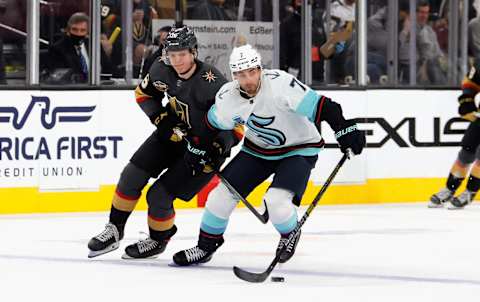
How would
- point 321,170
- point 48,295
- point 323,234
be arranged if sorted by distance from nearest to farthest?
point 48,295 < point 323,234 < point 321,170

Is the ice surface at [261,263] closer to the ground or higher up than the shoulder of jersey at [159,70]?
closer to the ground

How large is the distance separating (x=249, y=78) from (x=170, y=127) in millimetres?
584

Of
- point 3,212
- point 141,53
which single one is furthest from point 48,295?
point 141,53

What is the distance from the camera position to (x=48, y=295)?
4535 millimetres

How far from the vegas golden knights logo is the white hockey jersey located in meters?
0.21

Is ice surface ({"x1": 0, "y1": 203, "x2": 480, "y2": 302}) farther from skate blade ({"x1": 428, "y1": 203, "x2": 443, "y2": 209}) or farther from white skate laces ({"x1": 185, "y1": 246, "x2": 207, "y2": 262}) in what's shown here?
skate blade ({"x1": 428, "y1": 203, "x2": 443, "y2": 209})

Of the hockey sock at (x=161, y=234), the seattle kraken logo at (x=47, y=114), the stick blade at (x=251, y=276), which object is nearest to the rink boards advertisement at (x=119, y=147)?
the seattle kraken logo at (x=47, y=114)

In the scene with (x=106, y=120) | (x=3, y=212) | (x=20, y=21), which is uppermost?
→ (x=20, y=21)

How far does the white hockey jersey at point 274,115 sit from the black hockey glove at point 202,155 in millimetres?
105

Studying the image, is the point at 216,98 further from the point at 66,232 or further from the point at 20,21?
the point at 20,21

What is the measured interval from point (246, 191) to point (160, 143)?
19.4 inches

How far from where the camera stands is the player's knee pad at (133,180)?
216 inches

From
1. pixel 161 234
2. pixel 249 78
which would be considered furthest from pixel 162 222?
pixel 249 78

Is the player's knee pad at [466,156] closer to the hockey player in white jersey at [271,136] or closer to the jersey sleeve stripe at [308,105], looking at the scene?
the hockey player in white jersey at [271,136]
